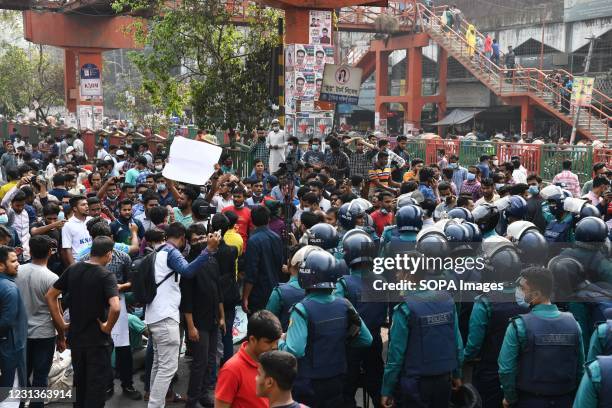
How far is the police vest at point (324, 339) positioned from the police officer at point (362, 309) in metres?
0.51

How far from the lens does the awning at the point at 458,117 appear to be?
31.5m

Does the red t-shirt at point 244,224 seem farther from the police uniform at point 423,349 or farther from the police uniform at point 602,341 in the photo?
the police uniform at point 602,341

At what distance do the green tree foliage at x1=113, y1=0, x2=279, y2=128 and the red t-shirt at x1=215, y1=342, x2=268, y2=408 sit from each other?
1310 centimetres

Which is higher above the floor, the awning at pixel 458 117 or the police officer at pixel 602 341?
the awning at pixel 458 117

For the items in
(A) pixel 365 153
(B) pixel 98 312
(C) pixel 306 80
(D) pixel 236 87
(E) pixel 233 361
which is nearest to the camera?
(E) pixel 233 361

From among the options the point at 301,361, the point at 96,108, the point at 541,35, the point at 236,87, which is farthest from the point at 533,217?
the point at 541,35

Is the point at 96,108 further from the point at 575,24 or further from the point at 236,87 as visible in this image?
the point at 575,24

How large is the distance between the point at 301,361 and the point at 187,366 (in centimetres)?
316

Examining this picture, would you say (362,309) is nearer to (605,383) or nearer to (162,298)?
(162,298)

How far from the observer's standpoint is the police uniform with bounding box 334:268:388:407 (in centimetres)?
535

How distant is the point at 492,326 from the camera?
5.23 meters

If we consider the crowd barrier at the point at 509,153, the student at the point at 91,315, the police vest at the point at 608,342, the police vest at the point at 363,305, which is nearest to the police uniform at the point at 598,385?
the police vest at the point at 608,342

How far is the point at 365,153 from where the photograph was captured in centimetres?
1247

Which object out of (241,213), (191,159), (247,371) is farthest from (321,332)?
(191,159)
